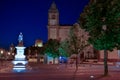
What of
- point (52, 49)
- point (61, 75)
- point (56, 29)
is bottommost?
point (61, 75)

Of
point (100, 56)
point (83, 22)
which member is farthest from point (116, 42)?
point (100, 56)

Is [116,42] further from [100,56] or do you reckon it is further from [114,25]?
[100,56]

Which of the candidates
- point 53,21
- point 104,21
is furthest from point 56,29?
point 104,21

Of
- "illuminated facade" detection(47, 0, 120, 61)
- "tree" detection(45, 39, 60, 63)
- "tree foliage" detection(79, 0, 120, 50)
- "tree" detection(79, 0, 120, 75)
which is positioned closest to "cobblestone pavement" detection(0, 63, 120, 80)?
"tree" detection(79, 0, 120, 75)

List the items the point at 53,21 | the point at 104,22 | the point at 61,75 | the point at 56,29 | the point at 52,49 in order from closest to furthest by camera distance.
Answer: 1. the point at 104,22
2. the point at 61,75
3. the point at 52,49
4. the point at 53,21
5. the point at 56,29

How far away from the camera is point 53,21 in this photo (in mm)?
162500

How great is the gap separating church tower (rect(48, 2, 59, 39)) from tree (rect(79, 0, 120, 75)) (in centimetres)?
12098

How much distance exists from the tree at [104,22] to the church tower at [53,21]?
120976mm

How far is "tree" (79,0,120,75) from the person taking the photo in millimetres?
32031

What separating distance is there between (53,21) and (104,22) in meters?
130

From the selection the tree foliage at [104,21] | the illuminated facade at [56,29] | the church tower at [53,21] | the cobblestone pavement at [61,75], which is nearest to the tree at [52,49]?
the illuminated facade at [56,29]

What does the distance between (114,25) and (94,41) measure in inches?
107

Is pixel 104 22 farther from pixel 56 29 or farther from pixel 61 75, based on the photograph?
pixel 56 29

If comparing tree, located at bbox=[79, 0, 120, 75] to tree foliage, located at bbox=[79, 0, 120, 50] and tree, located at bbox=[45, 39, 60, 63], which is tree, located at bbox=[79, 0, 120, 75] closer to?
tree foliage, located at bbox=[79, 0, 120, 50]
